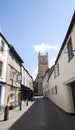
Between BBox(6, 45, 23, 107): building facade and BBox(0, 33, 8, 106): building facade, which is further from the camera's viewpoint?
BBox(6, 45, 23, 107): building facade

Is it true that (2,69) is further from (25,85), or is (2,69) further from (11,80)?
(25,85)

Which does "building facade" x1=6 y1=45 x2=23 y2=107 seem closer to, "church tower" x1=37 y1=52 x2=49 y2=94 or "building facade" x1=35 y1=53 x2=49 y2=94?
"building facade" x1=35 y1=53 x2=49 y2=94

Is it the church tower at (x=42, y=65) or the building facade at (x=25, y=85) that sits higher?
the church tower at (x=42, y=65)

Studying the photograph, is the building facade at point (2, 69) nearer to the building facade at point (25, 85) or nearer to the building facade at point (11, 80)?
the building facade at point (11, 80)

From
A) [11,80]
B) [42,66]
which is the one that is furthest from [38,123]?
[42,66]

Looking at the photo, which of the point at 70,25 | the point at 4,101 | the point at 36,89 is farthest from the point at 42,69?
the point at 70,25

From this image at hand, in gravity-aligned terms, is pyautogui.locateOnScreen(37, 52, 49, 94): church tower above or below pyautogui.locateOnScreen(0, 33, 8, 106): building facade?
above

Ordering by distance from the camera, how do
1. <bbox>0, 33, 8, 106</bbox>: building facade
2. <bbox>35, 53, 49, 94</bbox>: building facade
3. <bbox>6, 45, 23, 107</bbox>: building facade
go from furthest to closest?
<bbox>35, 53, 49, 94</bbox>: building facade
<bbox>6, 45, 23, 107</bbox>: building facade
<bbox>0, 33, 8, 106</bbox>: building facade

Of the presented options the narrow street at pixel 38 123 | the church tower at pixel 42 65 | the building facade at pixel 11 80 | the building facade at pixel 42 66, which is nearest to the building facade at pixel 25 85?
the building facade at pixel 11 80

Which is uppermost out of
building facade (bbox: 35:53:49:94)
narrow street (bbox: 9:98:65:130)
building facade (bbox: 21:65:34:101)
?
building facade (bbox: 35:53:49:94)

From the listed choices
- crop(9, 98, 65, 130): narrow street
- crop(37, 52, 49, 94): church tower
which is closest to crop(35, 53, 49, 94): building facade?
crop(37, 52, 49, 94): church tower

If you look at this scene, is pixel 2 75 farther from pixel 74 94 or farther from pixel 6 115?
pixel 74 94

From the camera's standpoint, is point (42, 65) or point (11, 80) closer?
point (11, 80)

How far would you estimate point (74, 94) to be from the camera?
11.2m
